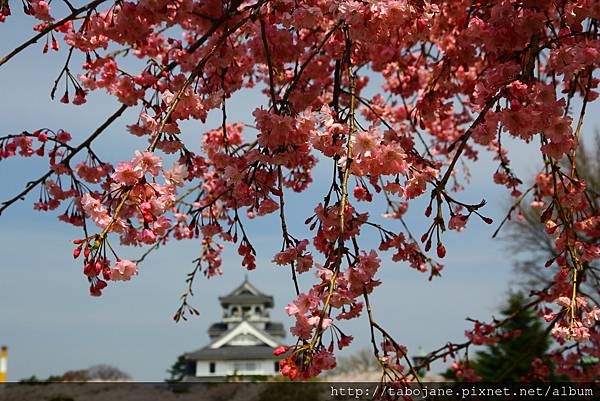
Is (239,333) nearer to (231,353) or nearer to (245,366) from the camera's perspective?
(231,353)

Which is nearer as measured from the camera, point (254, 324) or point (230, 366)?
point (230, 366)

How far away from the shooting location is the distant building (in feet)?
74.0

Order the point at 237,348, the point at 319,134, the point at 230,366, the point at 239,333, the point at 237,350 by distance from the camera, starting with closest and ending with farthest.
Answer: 1. the point at 319,134
2. the point at 230,366
3. the point at 237,350
4. the point at 237,348
5. the point at 239,333

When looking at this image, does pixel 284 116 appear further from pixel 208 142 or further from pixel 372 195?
pixel 208 142

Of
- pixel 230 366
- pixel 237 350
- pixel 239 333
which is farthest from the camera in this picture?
pixel 239 333

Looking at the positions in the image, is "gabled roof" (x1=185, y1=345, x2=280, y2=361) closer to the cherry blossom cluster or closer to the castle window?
the castle window

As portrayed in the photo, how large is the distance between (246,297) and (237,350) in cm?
370

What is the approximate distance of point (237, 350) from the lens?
23094mm

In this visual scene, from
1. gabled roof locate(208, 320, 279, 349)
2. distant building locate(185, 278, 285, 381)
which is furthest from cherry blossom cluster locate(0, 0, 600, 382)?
gabled roof locate(208, 320, 279, 349)

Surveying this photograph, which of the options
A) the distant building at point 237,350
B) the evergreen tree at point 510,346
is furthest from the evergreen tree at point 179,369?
the evergreen tree at point 510,346

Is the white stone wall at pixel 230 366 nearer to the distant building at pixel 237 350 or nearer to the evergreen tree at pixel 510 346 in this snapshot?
the distant building at pixel 237 350

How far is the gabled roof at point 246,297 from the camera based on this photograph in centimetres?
2625

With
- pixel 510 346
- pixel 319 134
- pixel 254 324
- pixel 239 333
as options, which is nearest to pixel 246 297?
pixel 254 324

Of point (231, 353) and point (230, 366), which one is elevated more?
point (231, 353)
